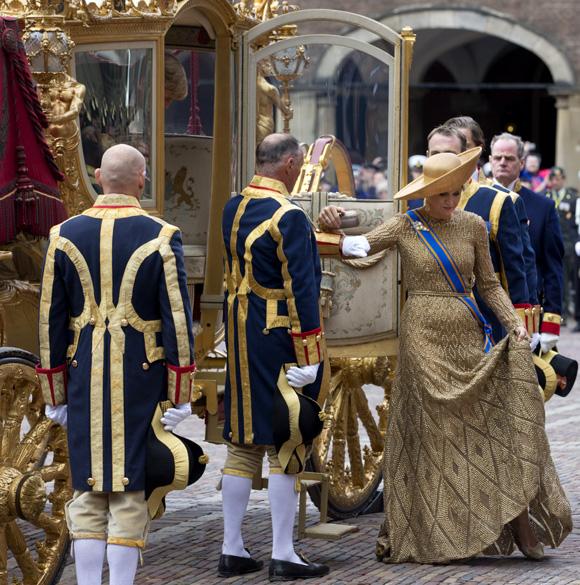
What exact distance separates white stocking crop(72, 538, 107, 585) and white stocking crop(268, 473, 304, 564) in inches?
45.0

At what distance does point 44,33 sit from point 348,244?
1457 mm

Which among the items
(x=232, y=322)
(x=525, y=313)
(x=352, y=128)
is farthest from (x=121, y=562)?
(x=352, y=128)

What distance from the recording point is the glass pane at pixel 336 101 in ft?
26.2

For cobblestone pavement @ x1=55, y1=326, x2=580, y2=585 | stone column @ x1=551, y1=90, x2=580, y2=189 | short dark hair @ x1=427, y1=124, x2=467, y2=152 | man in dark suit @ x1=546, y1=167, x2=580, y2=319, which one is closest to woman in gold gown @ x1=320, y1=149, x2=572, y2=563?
cobblestone pavement @ x1=55, y1=326, x2=580, y2=585

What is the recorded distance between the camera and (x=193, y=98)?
27.8ft

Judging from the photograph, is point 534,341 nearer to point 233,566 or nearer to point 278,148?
point 278,148

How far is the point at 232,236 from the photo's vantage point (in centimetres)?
691

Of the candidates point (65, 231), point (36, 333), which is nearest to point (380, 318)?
point (36, 333)

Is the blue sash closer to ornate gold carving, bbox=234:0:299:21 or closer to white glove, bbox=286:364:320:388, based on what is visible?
white glove, bbox=286:364:320:388

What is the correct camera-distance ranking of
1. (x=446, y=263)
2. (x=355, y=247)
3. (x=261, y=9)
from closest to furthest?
(x=355, y=247), (x=446, y=263), (x=261, y=9)

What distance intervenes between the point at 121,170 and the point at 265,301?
3.71 feet

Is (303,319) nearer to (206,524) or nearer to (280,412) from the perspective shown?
(280,412)

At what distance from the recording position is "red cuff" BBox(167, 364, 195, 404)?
19.1 ft

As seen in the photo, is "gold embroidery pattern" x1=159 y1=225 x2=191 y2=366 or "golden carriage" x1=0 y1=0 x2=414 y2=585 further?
"golden carriage" x1=0 y1=0 x2=414 y2=585
